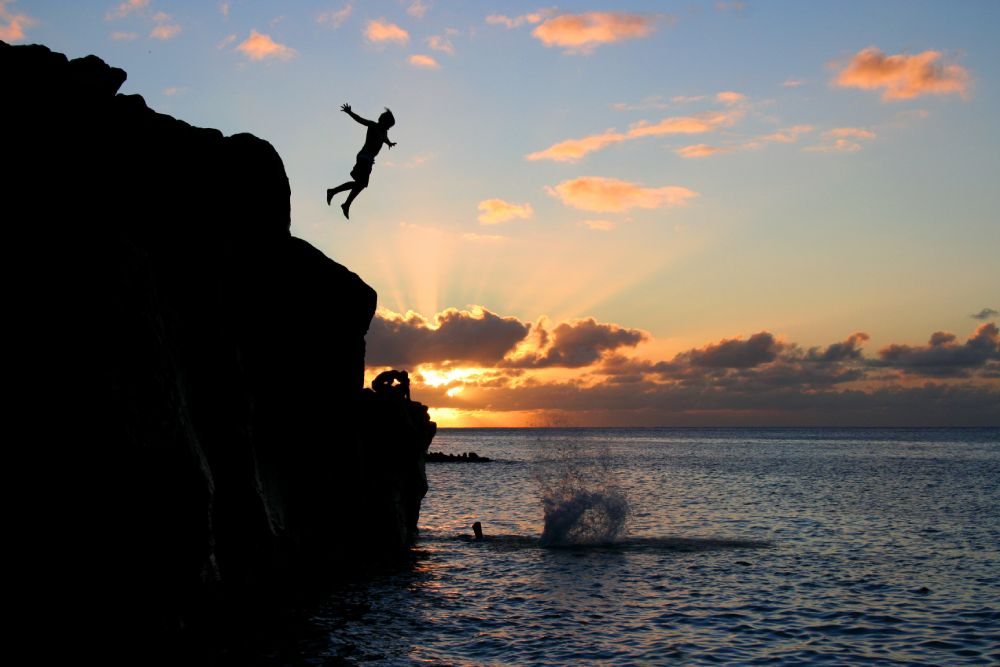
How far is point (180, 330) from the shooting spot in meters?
18.0

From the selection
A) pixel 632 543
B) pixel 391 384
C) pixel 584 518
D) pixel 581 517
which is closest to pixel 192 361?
pixel 391 384

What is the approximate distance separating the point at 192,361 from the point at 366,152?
6.17 m

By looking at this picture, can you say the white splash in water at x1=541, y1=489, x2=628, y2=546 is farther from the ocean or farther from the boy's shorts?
the boy's shorts

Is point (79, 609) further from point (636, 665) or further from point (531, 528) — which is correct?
point (531, 528)

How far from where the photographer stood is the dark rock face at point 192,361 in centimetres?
1230

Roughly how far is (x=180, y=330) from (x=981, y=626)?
22.2m

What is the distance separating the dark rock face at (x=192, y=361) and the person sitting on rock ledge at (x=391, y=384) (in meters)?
1.12

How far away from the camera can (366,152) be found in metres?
17.6

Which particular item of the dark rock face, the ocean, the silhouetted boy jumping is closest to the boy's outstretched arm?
the silhouetted boy jumping

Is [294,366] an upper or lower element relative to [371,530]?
upper

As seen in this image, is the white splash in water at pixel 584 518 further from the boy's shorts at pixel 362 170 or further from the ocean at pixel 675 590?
the boy's shorts at pixel 362 170

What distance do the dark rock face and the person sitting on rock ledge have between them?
1.12m

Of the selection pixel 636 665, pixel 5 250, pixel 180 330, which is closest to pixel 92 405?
pixel 5 250

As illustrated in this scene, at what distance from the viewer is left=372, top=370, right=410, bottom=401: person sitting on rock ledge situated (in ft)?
112
